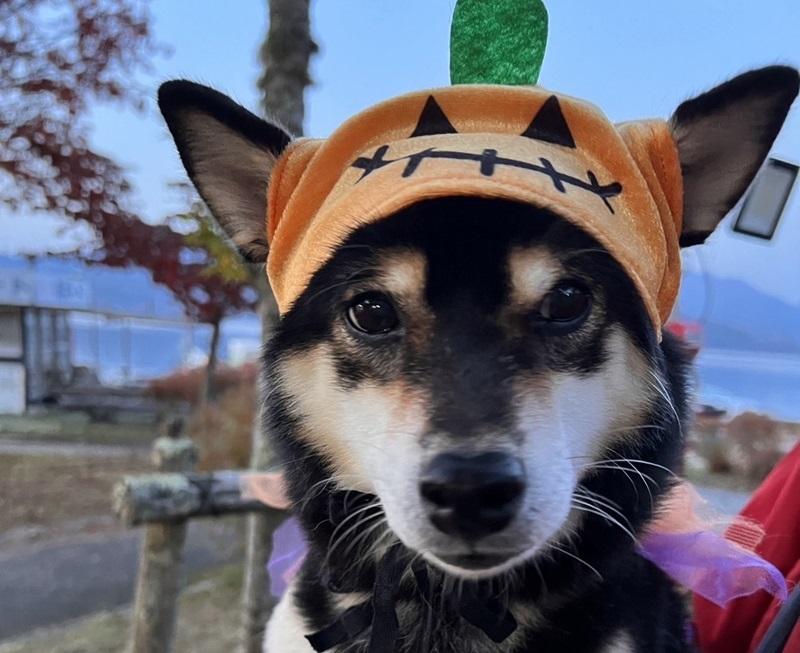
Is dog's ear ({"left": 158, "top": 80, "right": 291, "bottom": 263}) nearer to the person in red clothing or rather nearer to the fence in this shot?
the person in red clothing

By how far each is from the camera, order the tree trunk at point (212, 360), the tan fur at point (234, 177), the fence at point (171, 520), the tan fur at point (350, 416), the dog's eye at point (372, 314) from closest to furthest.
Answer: the tan fur at point (350, 416) → the dog's eye at point (372, 314) → the tan fur at point (234, 177) → the fence at point (171, 520) → the tree trunk at point (212, 360)

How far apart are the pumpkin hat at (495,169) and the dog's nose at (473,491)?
346 mm

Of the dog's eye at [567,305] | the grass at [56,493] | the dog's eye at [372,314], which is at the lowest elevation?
the grass at [56,493]

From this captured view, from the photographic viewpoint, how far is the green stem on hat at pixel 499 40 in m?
1.22

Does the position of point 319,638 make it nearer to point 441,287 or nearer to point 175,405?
point 441,287

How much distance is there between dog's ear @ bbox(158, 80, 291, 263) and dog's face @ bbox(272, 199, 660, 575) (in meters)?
0.24

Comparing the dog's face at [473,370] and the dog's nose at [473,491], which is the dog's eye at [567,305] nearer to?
the dog's face at [473,370]

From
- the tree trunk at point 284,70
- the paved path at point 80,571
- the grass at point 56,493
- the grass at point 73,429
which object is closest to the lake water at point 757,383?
the paved path at point 80,571

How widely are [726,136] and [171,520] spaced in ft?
7.50

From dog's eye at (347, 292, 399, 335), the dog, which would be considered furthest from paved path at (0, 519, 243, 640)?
dog's eye at (347, 292, 399, 335)

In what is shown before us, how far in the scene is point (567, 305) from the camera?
1160mm

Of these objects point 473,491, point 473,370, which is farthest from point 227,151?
point 473,491

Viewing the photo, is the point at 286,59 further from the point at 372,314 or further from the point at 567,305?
the point at 567,305

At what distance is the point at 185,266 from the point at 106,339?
7.04m
